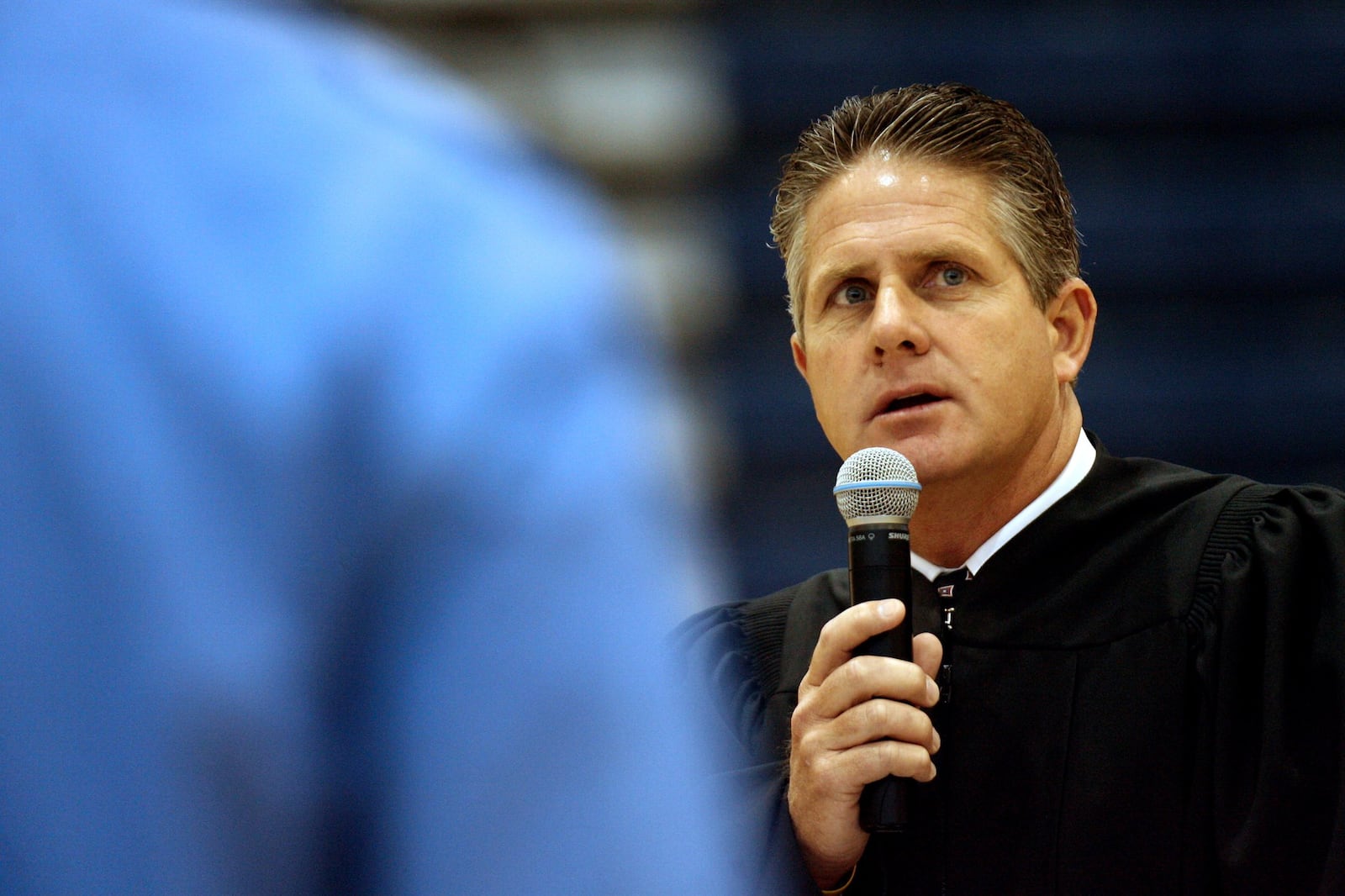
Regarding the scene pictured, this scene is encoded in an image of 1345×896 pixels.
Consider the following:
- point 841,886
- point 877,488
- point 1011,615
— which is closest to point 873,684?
point 877,488

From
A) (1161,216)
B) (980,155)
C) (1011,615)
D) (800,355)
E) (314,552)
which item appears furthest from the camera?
(1161,216)

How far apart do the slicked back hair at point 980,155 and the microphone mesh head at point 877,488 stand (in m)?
0.59

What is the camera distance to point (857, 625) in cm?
143

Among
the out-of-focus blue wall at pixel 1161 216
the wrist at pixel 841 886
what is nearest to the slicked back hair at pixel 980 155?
the wrist at pixel 841 886

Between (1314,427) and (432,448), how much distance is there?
20.3ft

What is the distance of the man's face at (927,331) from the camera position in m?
1.88

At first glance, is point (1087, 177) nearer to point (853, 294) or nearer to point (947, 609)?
point (853, 294)

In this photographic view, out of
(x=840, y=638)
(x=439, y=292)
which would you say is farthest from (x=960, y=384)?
Answer: (x=439, y=292)

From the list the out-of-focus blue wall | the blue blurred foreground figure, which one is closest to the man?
the blue blurred foreground figure

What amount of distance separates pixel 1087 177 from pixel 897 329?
15.6ft

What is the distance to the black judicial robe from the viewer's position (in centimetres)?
165

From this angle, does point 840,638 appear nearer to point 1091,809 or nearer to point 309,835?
point 1091,809

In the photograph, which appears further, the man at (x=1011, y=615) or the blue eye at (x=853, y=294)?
the blue eye at (x=853, y=294)

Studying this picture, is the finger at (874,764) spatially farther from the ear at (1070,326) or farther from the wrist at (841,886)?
the ear at (1070,326)
